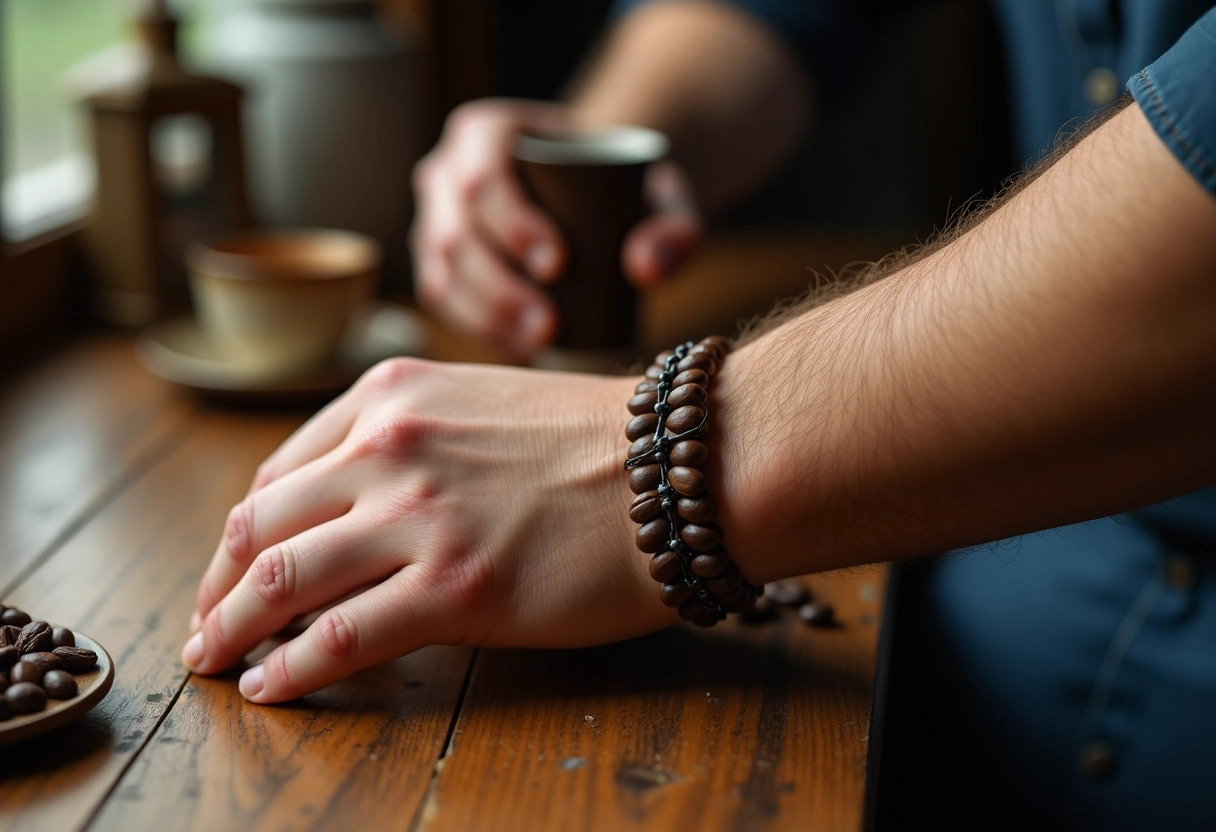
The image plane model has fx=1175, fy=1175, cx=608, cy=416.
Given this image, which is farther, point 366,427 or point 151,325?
point 151,325

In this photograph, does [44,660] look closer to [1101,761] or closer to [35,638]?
[35,638]

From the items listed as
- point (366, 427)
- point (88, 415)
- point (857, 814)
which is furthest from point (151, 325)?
point (857, 814)

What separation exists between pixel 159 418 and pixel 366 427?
0.50m

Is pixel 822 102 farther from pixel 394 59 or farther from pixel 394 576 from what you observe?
pixel 394 576

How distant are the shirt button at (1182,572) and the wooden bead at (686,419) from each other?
0.54 meters

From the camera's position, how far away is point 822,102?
5.62 feet

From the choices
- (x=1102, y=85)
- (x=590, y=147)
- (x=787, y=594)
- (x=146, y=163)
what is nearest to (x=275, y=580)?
(x=787, y=594)

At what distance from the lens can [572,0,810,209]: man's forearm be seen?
1572 millimetres

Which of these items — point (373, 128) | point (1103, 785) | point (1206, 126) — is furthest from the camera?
point (373, 128)

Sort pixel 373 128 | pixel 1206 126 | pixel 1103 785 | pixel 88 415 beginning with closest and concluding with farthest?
pixel 1206 126, pixel 1103 785, pixel 88 415, pixel 373 128

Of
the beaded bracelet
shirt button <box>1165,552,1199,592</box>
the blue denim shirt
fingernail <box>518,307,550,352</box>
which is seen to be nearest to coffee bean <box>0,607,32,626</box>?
the beaded bracelet

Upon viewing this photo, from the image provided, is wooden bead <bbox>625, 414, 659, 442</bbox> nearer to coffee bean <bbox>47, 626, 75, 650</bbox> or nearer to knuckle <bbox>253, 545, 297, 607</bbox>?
knuckle <bbox>253, 545, 297, 607</bbox>

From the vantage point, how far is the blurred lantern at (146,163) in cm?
138

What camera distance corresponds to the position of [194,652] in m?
0.74
